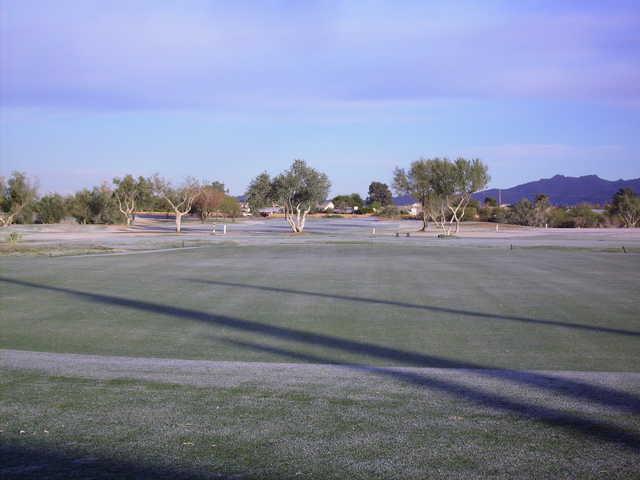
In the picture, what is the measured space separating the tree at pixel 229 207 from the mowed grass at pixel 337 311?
8290cm

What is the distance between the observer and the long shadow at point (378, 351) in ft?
24.3

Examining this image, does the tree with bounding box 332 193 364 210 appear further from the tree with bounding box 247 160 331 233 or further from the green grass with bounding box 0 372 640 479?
the green grass with bounding box 0 372 640 479

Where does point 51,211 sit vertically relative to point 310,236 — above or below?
above

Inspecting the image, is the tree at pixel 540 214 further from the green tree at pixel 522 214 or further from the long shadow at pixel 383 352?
the long shadow at pixel 383 352

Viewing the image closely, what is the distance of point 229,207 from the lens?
11188 cm

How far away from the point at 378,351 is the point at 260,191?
5218 centimetres

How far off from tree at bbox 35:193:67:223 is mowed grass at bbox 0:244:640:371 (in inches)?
2507

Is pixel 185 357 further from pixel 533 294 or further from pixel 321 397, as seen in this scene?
pixel 533 294

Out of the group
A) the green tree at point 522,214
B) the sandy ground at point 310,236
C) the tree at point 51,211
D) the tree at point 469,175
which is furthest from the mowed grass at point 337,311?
the green tree at point 522,214

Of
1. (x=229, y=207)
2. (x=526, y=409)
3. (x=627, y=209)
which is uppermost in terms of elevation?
(x=229, y=207)

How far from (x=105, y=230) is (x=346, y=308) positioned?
196 feet

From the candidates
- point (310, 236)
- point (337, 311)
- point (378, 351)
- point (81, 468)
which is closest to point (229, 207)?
point (310, 236)

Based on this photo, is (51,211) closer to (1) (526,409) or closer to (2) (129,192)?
(2) (129,192)

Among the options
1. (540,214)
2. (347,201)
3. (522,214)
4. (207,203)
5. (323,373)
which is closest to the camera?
(323,373)
